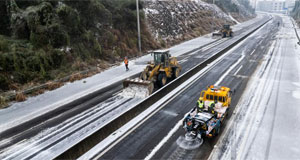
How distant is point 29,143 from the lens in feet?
34.1

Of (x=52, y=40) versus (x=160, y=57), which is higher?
(x=52, y=40)

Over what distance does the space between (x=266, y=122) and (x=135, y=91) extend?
28.2 feet

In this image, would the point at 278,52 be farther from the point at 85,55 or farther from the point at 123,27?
the point at 85,55

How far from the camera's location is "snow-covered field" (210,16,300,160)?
926cm

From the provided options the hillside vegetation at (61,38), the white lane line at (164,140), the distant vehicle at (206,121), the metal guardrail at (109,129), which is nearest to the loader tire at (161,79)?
the metal guardrail at (109,129)

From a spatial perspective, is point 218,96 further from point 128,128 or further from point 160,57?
point 160,57

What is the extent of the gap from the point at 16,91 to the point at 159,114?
36.8 feet

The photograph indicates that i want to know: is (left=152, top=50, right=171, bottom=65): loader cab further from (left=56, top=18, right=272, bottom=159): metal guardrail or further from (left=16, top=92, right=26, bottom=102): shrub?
(left=16, top=92, right=26, bottom=102): shrub

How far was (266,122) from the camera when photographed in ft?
38.2

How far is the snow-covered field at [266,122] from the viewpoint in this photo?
30.4ft

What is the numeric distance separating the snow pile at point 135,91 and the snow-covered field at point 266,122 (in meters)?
6.18

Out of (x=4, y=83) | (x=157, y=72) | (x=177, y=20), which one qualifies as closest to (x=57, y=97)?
(x=4, y=83)

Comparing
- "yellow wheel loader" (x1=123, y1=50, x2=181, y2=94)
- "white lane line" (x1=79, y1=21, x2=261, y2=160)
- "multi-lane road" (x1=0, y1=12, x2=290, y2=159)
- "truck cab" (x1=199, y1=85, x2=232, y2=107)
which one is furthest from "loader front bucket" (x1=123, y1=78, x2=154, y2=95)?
"truck cab" (x1=199, y1=85, x2=232, y2=107)

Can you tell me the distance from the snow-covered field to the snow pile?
618cm
